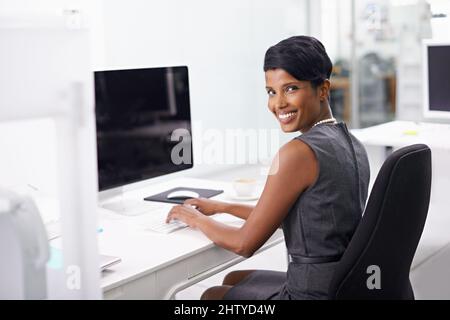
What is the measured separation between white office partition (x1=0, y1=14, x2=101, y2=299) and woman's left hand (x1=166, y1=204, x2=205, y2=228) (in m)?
0.71

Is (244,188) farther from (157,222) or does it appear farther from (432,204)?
(432,204)

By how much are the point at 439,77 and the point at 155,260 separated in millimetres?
2459

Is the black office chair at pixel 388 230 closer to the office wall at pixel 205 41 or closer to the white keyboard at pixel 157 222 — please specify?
the white keyboard at pixel 157 222

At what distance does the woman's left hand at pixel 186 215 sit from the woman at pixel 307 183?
5.5 inches

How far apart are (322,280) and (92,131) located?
76 cm

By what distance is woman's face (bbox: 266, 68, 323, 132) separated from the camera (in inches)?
66.6

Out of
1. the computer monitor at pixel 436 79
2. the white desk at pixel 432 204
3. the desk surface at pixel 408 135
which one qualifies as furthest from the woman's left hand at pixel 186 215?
the computer monitor at pixel 436 79

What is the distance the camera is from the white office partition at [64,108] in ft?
3.54

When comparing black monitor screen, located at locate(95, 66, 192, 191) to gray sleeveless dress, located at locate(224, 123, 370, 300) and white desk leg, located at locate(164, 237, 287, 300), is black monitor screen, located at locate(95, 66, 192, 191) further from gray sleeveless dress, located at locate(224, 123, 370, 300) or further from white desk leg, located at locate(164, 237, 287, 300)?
gray sleeveless dress, located at locate(224, 123, 370, 300)

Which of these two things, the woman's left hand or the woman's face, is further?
the woman's left hand

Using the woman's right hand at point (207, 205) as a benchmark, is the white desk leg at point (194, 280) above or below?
below

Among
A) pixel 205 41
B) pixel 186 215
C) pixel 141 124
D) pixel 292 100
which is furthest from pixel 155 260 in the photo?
pixel 205 41

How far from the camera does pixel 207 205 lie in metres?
2.08

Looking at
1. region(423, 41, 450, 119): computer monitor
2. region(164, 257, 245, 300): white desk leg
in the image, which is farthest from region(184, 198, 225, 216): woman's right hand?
region(423, 41, 450, 119): computer monitor
